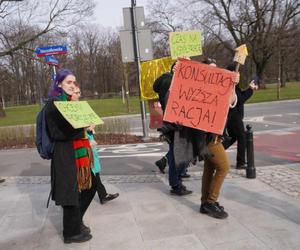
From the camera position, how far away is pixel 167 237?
4.21 meters

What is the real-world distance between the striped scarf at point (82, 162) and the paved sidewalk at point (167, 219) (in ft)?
2.15

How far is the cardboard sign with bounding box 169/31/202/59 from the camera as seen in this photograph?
5441 mm

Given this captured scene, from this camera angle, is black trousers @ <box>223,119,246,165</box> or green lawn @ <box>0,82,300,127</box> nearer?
black trousers @ <box>223,119,246,165</box>

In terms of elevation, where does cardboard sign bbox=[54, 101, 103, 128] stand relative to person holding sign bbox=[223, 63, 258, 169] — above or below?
above

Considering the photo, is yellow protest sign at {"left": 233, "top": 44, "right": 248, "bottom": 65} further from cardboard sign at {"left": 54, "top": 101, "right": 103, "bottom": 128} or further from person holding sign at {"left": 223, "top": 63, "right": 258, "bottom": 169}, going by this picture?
person holding sign at {"left": 223, "top": 63, "right": 258, "bottom": 169}

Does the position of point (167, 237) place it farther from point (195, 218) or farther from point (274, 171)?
point (274, 171)

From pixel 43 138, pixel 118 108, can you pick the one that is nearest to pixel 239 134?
pixel 43 138

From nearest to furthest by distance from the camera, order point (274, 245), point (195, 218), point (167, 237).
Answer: point (274, 245) < point (167, 237) < point (195, 218)

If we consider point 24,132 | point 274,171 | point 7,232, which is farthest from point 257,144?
point 24,132

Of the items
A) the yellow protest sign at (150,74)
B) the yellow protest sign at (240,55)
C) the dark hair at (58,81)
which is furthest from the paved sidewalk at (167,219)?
the yellow protest sign at (150,74)

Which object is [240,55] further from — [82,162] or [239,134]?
[239,134]

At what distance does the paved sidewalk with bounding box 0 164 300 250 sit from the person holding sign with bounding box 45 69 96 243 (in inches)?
10.5

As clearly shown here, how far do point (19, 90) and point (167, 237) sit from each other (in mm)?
80346

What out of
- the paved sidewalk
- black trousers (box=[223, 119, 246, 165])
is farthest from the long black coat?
black trousers (box=[223, 119, 246, 165])
